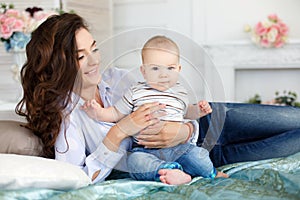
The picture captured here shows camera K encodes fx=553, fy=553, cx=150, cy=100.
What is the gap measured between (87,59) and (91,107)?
136mm

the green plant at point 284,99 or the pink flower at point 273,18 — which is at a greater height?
the pink flower at point 273,18

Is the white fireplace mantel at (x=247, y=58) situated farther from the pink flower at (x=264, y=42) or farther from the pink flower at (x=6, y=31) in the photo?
the pink flower at (x=6, y=31)

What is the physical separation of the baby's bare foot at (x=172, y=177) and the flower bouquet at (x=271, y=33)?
237 cm

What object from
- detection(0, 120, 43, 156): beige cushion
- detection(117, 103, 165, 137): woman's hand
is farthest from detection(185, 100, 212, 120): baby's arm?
detection(0, 120, 43, 156): beige cushion

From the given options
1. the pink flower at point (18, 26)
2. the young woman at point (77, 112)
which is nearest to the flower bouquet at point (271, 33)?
the pink flower at point (18, 26)

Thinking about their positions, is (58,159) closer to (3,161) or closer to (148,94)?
(3,161)

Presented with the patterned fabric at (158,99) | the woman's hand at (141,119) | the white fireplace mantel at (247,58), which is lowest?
the white fireplace mantel at (247,58)

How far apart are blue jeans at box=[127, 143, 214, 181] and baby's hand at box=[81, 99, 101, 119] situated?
151mm

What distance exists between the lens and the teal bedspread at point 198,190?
1.34 metres

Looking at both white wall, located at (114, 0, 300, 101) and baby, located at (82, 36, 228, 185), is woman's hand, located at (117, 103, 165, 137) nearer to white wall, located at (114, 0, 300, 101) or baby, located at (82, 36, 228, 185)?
baby, located at (82, 36, 228, 185)

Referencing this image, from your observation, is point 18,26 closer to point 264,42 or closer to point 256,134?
point 256,134

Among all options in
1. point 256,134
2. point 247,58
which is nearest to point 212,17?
point 247,58

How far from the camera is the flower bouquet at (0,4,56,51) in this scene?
2.75 meters

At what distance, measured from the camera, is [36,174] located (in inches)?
54.7
